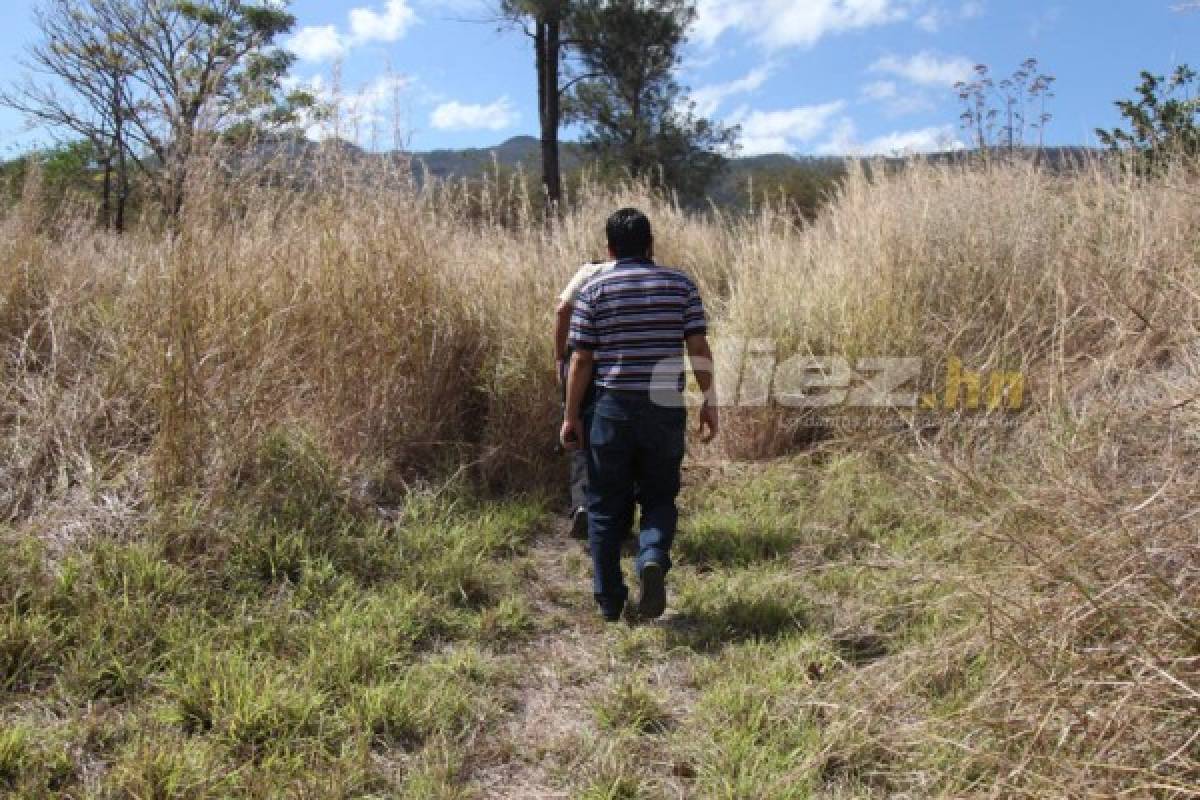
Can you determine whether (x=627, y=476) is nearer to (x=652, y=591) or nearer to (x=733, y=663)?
(x=652, y=591)

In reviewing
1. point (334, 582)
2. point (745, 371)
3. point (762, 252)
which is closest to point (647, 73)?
point (762, 252)

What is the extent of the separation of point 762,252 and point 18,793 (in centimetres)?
546

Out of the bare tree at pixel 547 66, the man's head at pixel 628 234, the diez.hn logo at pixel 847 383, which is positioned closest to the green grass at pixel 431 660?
the diez.hn logo at pixel 847 383

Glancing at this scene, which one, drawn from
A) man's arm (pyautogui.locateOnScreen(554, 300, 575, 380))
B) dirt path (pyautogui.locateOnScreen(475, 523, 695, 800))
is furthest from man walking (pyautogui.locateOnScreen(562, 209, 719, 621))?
man's arm (pyautogui.locateOnScreen(554, 300, 575, 380))

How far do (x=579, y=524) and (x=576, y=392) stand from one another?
107 cm

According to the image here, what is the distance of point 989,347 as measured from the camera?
486cm

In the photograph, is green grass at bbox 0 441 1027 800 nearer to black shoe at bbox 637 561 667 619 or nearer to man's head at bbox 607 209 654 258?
black shoe at bbox 637 561 667 619

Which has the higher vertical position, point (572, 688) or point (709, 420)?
point (709, 420)

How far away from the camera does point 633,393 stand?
9.96 feet

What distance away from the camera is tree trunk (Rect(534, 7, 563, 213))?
1500 cm

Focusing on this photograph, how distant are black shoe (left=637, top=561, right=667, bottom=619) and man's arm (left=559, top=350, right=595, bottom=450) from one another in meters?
0.61

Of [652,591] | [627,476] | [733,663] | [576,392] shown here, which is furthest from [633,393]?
[733,663]

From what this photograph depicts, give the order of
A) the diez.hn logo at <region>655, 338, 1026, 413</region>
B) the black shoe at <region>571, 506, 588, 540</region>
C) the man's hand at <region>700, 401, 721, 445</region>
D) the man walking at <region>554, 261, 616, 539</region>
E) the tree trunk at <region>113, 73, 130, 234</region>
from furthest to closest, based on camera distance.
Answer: the tree trunk at <region>113, 73, 130, 234</region> < the diez.hn logo at <region>655, 338, 1026, 413</region> < the black shoe at <region>571, 506, 588, 540</region> < the man walking at <region>554, 261, 616, 539</region> < the man's hand at <region>700, 401, 721, 445</region>

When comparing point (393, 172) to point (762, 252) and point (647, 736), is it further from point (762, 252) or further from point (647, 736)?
point (647, 736)
